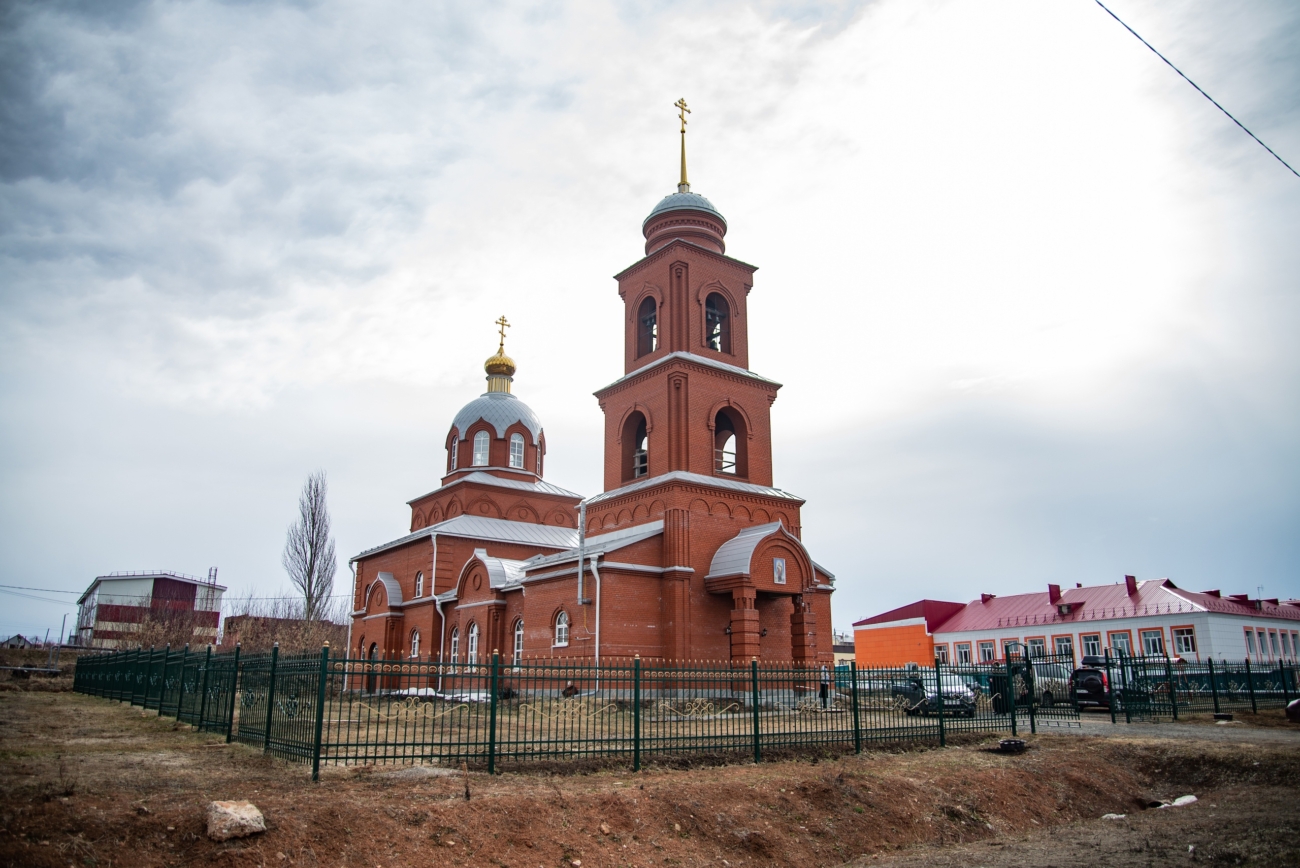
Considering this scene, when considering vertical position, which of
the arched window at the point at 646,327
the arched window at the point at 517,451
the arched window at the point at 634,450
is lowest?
the arched window at the point at 634,450

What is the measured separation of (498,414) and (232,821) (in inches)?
991

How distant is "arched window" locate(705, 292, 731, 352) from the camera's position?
2266cm

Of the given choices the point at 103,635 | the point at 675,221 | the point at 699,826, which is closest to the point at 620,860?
the point at 699,826

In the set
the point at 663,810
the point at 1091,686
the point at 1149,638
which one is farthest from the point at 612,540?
the point at 1149,638

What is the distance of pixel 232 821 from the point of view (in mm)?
5965

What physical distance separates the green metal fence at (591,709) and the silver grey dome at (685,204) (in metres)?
12.0

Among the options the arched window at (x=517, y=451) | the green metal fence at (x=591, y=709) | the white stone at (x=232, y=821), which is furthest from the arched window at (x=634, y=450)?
the white stone at (x=232, y=821)

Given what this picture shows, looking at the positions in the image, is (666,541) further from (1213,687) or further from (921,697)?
(1213,687)

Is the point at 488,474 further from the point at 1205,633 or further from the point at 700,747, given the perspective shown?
the point at 1205,633

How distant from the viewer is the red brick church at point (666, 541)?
18984 mm

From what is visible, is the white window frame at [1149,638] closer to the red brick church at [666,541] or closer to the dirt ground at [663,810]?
the red brick church at [666,541]

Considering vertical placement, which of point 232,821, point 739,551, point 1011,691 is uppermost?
point 739,551

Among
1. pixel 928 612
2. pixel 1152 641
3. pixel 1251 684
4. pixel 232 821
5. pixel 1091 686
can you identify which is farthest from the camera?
pixel 928 612

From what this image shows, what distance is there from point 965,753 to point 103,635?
169ft
